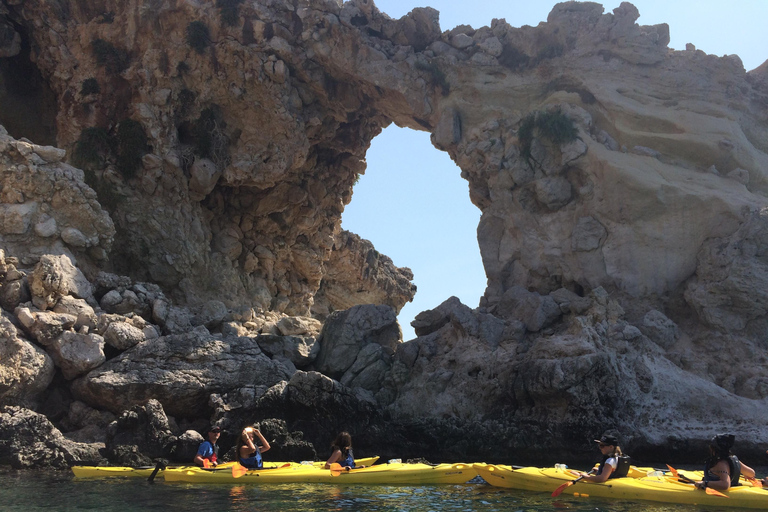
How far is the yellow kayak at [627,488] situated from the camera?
29.5ft

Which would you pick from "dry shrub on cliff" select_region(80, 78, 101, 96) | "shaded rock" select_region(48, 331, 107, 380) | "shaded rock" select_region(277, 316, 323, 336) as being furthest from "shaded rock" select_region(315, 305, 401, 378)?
"dry shrub on cliff" select_region(80, 78, 101, 96)

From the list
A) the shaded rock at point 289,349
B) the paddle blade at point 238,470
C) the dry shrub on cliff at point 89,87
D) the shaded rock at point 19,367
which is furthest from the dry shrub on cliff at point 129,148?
the paddle blade at point 238,470

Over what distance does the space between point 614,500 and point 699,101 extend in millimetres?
15146

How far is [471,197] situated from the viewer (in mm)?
22484

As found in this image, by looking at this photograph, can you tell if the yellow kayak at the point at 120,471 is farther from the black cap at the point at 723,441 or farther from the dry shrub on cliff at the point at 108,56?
the dry shrub on cliff at the point at 108,56

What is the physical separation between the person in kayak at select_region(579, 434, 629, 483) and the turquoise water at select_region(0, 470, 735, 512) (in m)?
0.35

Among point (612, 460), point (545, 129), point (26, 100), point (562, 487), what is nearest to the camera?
point (562, 487)

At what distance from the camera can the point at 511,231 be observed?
20.7 meters

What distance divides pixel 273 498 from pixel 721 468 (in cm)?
630

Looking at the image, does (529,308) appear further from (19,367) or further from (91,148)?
(91,148)

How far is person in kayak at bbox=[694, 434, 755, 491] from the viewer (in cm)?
896

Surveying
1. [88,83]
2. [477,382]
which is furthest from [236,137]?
[477,382]

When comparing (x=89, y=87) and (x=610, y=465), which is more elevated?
(x=89, y=87)

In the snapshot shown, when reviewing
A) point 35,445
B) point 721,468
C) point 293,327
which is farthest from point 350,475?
point 293,327
